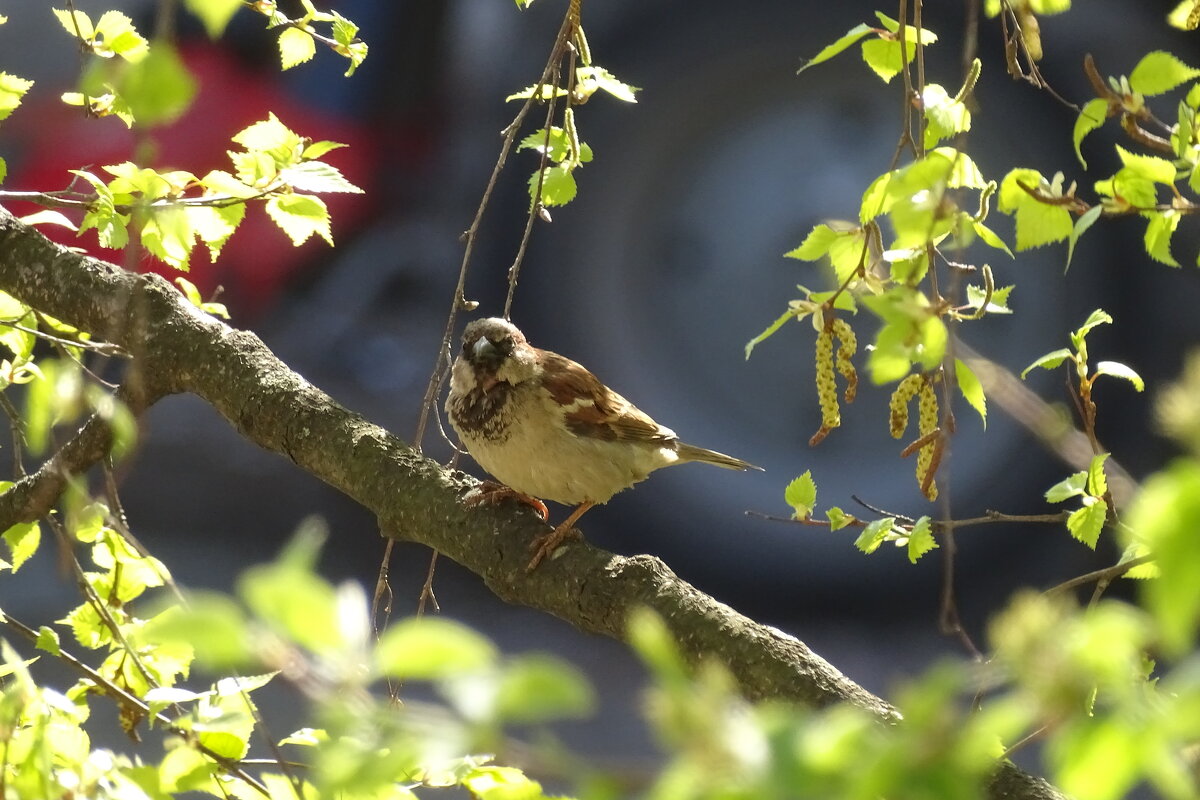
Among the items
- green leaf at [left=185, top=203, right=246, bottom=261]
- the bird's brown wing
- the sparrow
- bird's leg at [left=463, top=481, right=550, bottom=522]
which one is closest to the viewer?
green leaf at [left=185, top=203, right=246, bottom=261]

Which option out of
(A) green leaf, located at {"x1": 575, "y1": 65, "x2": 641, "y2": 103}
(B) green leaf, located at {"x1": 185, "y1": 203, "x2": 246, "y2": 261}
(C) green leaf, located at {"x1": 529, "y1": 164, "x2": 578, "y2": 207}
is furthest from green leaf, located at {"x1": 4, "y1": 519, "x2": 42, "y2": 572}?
(A) green leaf, located at {"x1": 575, "y1": 65, "x2": 641, "y2": 103}

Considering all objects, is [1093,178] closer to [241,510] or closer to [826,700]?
[826,700]

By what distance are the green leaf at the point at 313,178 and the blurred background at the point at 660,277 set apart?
218 centimetres

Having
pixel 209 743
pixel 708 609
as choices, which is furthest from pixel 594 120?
pixel 209 743

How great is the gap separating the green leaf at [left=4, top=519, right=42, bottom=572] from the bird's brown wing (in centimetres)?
101

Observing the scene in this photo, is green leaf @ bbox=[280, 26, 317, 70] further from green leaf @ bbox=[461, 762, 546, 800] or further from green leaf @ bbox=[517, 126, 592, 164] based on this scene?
green leaf @ bbox=[461, 762, 546, 800]

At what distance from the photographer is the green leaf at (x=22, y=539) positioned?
177 cm

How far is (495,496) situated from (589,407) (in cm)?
52

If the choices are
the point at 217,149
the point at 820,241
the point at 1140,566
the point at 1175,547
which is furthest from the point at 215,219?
the point at 217,149

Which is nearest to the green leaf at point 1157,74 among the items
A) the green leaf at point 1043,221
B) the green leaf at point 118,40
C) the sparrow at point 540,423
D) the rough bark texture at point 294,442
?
the green leaf at point 1043,221

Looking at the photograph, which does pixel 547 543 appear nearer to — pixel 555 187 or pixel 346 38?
pixel 555 187

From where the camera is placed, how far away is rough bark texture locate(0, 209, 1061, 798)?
5.52 ft

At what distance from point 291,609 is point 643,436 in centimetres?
210

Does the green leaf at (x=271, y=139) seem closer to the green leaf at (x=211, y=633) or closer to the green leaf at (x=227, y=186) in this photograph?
the green leaf at (x=227, y=186)
